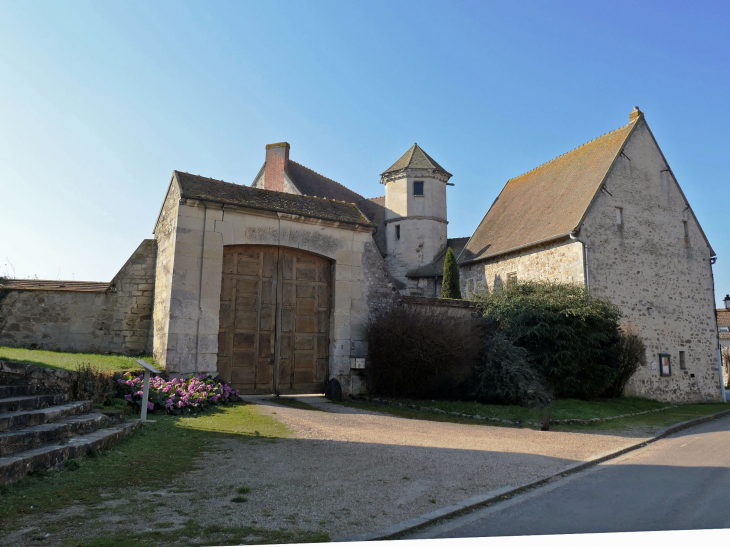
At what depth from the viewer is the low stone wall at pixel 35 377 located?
5270 mm

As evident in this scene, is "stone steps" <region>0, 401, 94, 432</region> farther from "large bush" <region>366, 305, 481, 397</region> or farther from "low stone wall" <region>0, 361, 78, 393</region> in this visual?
"large bush" <region>366, 305, 481, 397</region>

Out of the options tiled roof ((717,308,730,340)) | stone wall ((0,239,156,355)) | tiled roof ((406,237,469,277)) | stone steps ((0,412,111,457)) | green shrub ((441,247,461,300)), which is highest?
tiled roof ((406,237,469,277))

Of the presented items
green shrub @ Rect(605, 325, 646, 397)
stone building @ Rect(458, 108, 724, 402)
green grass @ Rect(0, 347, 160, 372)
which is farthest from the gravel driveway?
stone building @ Rect(458, 108, 724, 402)

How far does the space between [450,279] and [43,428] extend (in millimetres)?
16914

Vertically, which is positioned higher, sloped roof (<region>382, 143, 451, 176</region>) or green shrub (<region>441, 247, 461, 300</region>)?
sloped roof (<region>382, 143, 451, 176</region>)

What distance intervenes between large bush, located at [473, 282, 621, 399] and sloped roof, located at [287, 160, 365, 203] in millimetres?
12901

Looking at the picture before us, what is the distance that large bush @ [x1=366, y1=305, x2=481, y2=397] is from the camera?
384 inches

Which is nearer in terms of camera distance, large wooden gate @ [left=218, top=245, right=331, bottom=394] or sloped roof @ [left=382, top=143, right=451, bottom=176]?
large wooden gate @ [left=218, top=245, right=331, bottom=394]

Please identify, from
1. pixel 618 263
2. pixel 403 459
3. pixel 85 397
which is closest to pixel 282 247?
pixel 85 397

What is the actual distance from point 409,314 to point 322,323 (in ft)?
5.93

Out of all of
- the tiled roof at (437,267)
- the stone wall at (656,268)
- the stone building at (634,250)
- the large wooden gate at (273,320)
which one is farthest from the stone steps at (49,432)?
the tiled roof at (437,267)

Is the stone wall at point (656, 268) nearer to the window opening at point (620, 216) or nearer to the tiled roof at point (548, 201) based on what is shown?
the window opening at point (620, 216)

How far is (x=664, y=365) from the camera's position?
54.7 ft

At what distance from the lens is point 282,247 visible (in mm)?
10172
